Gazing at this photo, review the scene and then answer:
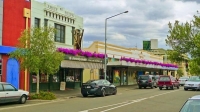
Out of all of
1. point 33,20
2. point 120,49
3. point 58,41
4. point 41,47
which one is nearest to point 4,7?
point 33,20

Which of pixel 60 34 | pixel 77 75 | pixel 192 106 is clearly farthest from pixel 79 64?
pixel 192 106

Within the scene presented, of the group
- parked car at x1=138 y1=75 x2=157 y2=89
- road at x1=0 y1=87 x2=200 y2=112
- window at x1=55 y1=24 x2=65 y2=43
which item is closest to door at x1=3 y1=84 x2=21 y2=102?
road at x1=0 y1=87 x2=200 y2=112

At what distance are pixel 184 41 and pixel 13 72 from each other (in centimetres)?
1832

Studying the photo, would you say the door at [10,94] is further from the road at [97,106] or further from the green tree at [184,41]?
the green tree at [184,41]

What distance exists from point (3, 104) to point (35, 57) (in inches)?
151

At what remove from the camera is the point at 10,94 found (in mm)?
18094

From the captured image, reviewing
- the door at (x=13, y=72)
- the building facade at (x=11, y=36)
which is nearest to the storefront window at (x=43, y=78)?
the building facade at (x=11, y=36)

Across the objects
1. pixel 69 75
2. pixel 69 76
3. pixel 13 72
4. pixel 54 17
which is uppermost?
pixel 54 17

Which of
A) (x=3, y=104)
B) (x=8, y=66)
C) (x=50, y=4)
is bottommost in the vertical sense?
(x=3, y=104)

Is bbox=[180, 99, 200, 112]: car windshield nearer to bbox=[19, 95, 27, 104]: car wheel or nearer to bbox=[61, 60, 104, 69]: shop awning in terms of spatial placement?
bbox=[19, 95, 27, 104]: car wheel

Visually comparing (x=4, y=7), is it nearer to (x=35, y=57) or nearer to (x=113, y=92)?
(x=35, y=57)

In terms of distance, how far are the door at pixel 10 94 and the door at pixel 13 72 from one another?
233 inches

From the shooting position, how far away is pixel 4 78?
23953 millimetres

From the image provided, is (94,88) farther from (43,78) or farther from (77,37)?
(77,37)
